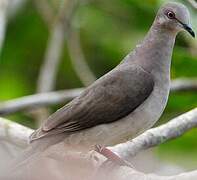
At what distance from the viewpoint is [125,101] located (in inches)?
184

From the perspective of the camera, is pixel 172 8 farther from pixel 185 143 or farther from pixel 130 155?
pixel 185 143

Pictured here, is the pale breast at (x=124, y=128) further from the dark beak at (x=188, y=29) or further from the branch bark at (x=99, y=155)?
the dark beak at (x=188, y=29)

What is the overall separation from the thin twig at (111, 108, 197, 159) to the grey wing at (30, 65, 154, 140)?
0.28 metres

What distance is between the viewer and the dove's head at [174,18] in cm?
482

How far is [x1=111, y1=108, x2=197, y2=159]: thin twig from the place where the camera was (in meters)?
4.74

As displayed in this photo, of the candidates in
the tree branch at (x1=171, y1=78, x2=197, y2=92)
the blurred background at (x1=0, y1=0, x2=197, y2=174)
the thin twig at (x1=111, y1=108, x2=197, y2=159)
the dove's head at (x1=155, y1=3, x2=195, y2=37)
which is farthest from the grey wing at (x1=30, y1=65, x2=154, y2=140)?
the blurred background at (x1=0, y1=0, x2=197, y2=174)

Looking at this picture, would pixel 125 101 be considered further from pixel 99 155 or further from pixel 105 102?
pixel 99 155

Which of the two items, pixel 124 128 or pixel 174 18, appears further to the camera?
pixel 174 18

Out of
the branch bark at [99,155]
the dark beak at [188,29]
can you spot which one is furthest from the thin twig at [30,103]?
the dark beak at [188,29]

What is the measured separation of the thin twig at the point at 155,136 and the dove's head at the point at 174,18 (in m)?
0.63

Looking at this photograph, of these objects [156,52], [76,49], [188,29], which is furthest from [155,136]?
[76,49]

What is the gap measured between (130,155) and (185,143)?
6.81 ft

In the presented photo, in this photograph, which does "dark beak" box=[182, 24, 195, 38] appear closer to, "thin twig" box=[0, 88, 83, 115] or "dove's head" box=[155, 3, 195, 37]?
"dove's head" box=[155, 3, 195, 37]

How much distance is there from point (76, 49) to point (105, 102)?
2660 mm
